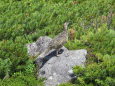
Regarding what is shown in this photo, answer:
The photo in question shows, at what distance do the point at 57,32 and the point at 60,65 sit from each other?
13.3 feet

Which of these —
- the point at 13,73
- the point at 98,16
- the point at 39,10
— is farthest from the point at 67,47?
the point at 39,10

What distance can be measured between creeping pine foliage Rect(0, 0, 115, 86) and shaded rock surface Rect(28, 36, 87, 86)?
0.84 ft

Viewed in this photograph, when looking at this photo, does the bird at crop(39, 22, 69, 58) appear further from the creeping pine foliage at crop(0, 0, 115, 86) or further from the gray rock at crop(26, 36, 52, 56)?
the gray rock at crop(26, 36, 52, 56)

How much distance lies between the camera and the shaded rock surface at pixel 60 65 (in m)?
10.7

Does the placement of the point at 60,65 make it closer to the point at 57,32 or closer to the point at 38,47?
the point at 38,47

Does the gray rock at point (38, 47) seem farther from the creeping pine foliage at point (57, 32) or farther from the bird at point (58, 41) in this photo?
the bird at point (58, 41)

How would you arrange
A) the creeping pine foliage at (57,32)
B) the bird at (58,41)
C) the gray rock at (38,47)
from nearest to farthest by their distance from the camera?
1. the creeping pine foliage at (57,32)
2. the bird at (58,41)
3. the gray rock at (38,47)

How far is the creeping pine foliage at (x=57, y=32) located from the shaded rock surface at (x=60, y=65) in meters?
0.26

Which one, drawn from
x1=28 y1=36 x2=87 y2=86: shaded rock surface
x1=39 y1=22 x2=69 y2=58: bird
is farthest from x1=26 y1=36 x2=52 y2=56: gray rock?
x1=39 y1=22 x2=69 y2=58: bird

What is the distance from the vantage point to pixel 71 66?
10969 mm

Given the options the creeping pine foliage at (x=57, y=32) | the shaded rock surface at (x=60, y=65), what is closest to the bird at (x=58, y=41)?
the shaded rock surface at (x=60, y=65)

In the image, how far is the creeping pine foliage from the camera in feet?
33.7

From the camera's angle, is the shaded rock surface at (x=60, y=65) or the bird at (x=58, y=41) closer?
the shaded rock surface at (x=60, y=65)

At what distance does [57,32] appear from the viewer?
49.1 feet
